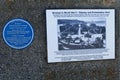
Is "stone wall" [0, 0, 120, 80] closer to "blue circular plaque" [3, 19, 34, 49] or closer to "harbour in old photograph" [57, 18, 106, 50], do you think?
"blue circular plaque" [3, 19, 34, 49]

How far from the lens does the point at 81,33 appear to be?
15.5 feet

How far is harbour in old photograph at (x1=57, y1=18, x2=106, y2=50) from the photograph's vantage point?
4.66 metres

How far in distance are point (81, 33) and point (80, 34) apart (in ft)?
0.07

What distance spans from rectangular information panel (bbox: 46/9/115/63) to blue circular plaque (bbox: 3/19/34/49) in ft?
0.96

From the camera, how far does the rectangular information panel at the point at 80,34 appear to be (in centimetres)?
461

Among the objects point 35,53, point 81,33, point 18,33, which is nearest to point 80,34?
point 81,33

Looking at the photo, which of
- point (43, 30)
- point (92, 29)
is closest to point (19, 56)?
point (43, 30)

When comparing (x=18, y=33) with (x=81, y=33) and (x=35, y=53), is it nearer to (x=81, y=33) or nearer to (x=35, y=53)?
(x=35, y=53)

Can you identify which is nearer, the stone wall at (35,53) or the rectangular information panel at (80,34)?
the stone wall at (35,53)

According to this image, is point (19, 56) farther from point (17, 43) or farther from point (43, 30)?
point (43, 30)

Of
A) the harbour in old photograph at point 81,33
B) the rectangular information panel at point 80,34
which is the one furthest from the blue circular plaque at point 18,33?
the harbour in old photograph at point 81,33

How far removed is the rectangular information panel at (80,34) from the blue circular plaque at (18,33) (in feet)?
0.96

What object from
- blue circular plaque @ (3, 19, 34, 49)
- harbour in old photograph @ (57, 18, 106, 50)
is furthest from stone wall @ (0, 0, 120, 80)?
harbour in old photograph @ (57, 18, 106, 50)

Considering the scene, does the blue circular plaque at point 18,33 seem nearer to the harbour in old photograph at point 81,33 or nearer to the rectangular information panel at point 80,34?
the rectangular information panel at point 80,34
